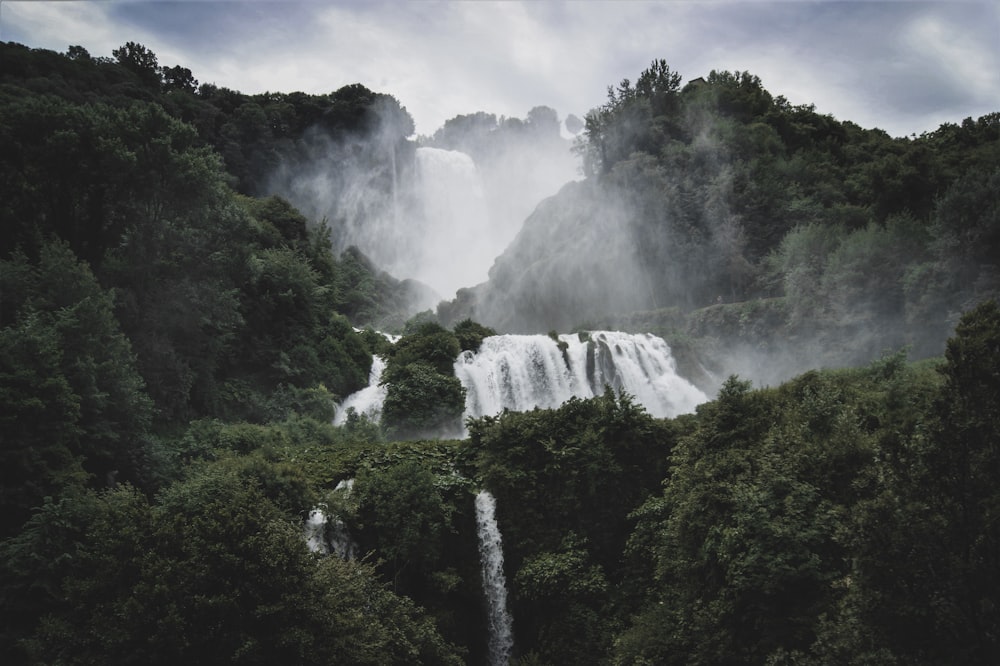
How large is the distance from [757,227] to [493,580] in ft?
113

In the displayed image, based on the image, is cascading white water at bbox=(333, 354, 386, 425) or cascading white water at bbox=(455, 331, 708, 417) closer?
cascading white water at bbox=(333, 354, 386, 425)

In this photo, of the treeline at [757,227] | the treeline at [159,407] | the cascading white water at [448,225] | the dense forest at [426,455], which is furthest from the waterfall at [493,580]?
the cascading white water at [448,225]

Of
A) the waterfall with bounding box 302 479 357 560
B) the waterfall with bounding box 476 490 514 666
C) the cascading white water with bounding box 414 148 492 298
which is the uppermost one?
the cascading white water with bounding box 414 148 492 298

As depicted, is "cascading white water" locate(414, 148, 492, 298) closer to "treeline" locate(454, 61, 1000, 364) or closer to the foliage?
"treeline" locate(454, 61, 1000, 364)

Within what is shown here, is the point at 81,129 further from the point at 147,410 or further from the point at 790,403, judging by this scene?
the point at 790,403

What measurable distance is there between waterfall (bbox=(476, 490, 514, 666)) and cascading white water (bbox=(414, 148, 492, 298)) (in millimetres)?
61178

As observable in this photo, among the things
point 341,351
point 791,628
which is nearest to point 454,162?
point 341,351

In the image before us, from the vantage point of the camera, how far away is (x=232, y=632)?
10.9m

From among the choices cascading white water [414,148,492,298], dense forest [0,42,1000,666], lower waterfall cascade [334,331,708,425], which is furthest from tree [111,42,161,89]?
lower waterfall cascade [334,331,708,425]

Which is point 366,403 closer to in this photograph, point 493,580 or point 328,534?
point 493,580

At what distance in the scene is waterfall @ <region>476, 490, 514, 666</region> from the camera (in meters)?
17.0

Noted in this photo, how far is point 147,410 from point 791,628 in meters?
17.1

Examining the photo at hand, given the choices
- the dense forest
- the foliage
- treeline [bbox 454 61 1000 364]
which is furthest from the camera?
treeline [bbox 454 61 1000 364]

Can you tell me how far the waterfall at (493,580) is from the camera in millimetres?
17016
